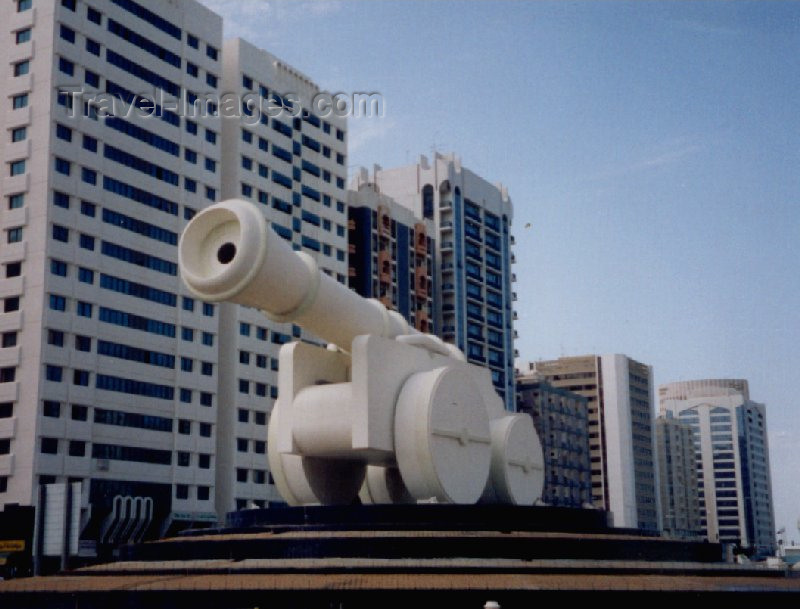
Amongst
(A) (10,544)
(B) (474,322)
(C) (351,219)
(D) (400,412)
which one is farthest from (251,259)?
(B) (474,322)

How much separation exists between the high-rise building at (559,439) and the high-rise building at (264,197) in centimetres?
3548

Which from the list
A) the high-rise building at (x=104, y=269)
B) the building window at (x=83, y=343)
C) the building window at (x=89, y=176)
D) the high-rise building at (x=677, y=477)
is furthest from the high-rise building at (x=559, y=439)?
the building window at (x=89, y=176)

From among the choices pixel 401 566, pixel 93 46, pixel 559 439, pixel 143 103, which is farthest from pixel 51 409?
pixel 559 439

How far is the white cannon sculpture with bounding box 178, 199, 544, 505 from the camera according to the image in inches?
958

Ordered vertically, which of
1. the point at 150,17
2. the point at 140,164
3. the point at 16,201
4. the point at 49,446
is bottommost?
the point at 49,446

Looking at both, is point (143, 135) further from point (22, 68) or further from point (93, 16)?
point (22, 68)

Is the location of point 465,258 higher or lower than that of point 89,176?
higher

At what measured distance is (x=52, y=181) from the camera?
2047 inches

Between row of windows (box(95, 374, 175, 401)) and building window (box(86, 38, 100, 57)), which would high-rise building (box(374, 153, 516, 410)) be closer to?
row of windows (box(95, 374, 175, 401))

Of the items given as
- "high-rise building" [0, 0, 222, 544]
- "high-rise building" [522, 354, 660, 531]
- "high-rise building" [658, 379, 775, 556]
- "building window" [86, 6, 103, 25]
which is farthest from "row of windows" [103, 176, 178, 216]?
"high-rise building" [658, 379, 775, 556]

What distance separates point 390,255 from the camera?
81438mm

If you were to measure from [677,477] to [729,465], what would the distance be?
31666 millimetres

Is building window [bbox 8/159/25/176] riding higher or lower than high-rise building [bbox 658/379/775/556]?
higher

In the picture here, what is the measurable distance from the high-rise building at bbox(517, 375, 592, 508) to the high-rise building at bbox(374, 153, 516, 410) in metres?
8.55
